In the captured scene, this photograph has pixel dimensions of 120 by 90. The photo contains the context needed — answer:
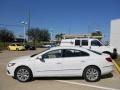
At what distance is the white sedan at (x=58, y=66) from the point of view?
1081 cm

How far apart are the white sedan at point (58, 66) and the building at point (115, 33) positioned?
2110cm

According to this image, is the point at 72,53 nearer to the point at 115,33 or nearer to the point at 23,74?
the point at 23,74

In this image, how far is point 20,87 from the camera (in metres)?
9.70

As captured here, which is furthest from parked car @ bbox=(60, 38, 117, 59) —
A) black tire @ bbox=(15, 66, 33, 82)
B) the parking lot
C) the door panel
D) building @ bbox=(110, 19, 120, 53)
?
black tire @ bbox=(15, 66, 33, 82)

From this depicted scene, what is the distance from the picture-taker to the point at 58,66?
35.5ft

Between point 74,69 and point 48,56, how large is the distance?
46.7 inches

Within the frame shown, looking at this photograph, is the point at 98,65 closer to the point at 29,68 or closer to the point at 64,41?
the point at 29,68

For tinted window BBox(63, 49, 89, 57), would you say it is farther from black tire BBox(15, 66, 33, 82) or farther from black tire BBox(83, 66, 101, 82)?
black tire BBox(15, 66, 33, 82)

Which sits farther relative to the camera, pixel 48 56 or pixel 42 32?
pixel 42 32

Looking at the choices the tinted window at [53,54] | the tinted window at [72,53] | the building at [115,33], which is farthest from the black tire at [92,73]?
the building at [115,33]

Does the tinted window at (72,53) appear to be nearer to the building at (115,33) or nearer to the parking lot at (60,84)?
the parking lot at (60,84)

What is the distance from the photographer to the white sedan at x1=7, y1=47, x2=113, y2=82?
1081 centimetres

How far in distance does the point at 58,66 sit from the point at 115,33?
22.7 meters

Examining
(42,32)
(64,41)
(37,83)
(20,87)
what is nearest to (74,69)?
(37,83)
